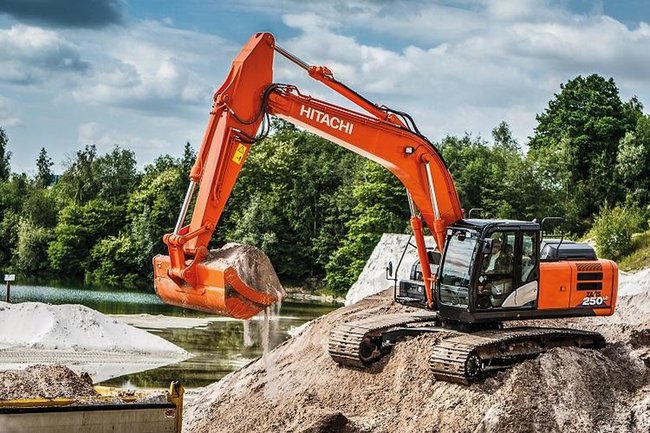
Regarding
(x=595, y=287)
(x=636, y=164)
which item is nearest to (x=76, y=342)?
(x=595, y=287)

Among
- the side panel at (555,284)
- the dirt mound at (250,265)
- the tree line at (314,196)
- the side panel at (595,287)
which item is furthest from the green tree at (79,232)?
the dirt mound at (250,265)

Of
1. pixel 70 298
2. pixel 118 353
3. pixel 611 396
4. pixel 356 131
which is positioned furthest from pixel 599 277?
pixel 70 298

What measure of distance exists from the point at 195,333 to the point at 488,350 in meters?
16.0

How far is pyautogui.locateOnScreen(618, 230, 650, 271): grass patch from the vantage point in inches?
1075

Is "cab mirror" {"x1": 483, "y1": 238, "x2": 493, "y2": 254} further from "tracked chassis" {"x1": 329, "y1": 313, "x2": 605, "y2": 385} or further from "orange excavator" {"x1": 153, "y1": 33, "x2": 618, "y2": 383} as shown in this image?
"tracked chassis" {"x1": 329, "y1": 313, "x2": 605, "y2": 385}

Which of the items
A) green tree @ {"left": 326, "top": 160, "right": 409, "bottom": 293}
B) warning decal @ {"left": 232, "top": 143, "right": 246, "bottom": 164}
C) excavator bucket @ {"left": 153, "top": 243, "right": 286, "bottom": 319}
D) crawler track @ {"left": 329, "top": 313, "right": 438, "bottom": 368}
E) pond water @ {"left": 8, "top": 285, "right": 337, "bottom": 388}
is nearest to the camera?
excavator bucket @ {"left": 153, "top": 243, "right": 286, "bottom": 319}

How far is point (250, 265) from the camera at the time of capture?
11.9 meters

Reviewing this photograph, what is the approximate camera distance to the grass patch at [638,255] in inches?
1075

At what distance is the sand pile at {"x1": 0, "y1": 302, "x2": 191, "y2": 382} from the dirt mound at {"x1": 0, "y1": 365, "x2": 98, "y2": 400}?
608 centimetres

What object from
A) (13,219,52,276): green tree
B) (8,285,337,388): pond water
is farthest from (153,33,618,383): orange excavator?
(13,219,52,276): green tree

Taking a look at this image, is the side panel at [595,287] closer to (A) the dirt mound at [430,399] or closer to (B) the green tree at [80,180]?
(A) the dirt mound at [430,399]

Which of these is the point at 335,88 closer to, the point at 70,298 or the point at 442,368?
the point at 442,368

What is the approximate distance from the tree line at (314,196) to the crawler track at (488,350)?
31.7m

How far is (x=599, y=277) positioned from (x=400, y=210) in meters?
38.9
